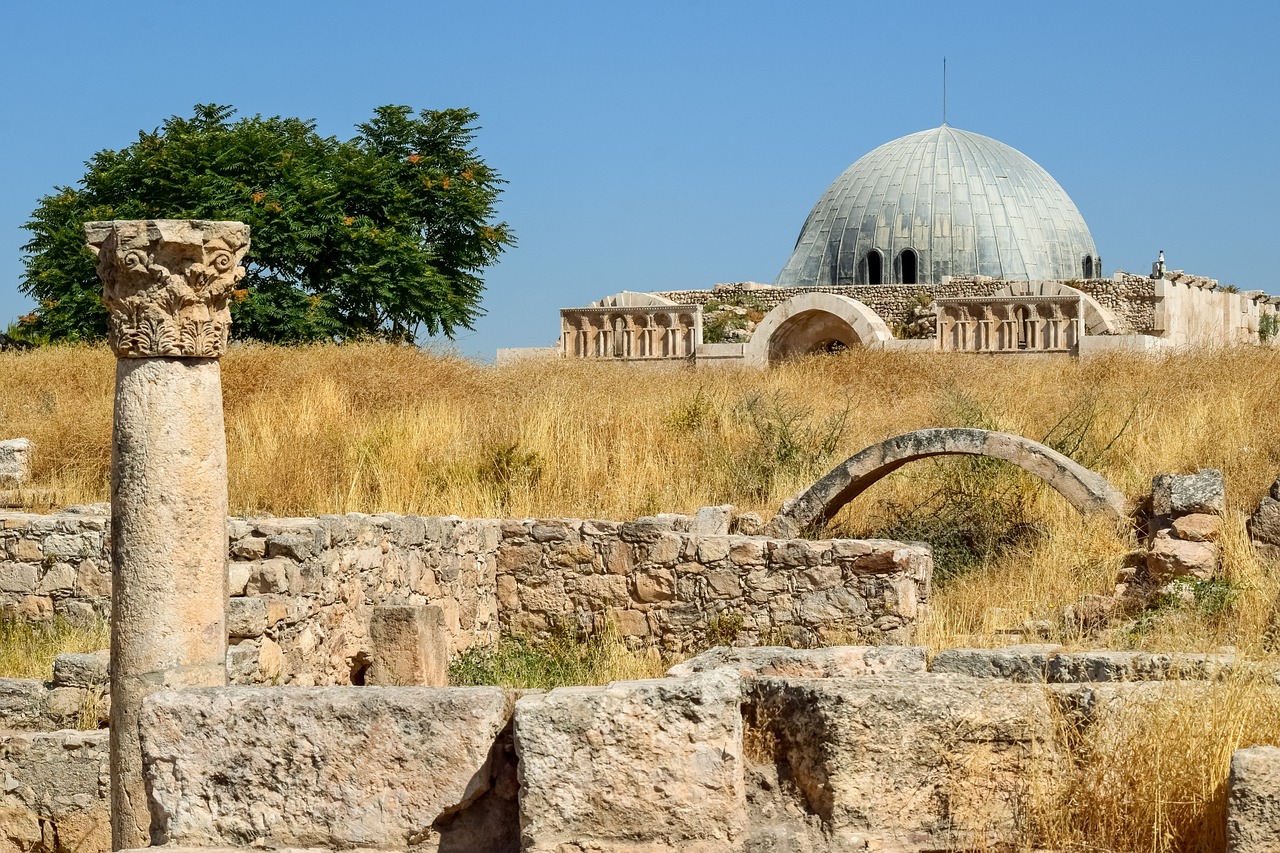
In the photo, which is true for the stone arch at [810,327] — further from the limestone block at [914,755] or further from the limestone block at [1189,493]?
the limestone block at [914,755]

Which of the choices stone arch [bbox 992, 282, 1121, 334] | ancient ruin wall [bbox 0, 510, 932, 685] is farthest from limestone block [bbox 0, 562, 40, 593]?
stone arch [bbox 992, 282, 1121, 334]

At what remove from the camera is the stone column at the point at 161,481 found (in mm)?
5473

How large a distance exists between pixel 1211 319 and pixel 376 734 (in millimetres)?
25953

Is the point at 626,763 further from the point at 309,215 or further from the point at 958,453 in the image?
the point at 309,215

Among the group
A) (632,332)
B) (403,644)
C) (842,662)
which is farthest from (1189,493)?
(632,332)

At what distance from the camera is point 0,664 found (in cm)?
820

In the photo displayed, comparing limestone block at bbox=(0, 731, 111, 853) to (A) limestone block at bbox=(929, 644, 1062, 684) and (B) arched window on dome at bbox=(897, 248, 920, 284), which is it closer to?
(A) limestone block at bbox=(929, 644, 1062, 684)

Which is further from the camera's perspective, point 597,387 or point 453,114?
point 453,114

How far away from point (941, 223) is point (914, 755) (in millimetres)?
30592

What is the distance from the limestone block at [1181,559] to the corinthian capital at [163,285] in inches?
253

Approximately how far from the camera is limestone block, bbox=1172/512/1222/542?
965 centimetres

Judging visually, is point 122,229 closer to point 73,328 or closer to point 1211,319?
point 73,328

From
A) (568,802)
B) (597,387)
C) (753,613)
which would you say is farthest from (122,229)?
(597,387)

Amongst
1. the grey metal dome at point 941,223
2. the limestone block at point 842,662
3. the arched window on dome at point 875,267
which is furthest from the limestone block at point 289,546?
the arched window on dome at point 875,267
